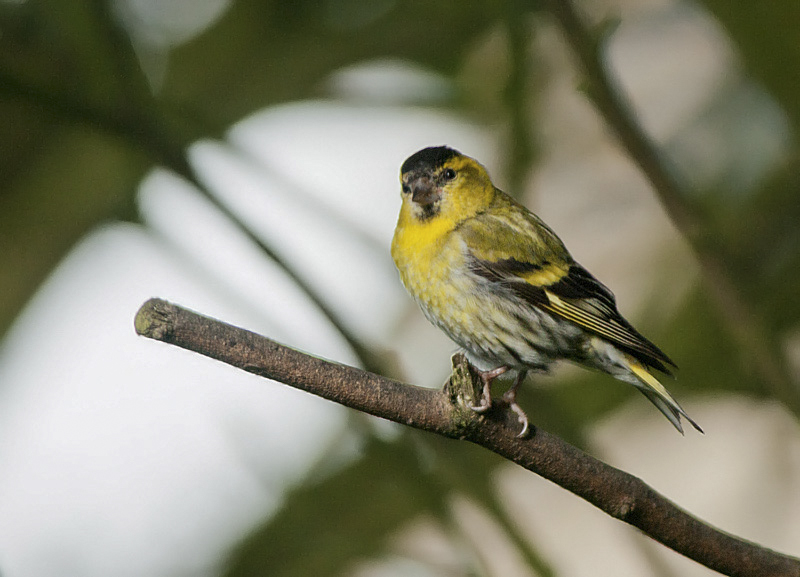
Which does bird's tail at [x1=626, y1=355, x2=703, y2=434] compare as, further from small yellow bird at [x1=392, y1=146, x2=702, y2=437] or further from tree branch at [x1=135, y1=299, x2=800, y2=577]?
tree branch at [x1=135, y1=299, x2=800, y2=577]

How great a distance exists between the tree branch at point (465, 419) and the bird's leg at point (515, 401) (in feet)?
0.06

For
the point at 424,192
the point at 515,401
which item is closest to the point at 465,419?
A: the point at 515,401

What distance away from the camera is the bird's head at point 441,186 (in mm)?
2361

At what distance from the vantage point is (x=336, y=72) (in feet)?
9.46

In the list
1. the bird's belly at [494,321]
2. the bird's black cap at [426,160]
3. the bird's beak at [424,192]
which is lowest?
the bird's belly at [494,321]

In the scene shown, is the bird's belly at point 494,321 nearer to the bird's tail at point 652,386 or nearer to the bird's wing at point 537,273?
the bird's wing at point 537,273

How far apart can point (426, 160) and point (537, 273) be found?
1.35 ft

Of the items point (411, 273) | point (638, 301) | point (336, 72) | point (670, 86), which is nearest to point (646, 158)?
point (411, 273)

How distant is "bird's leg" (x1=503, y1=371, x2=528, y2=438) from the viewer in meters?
1.63

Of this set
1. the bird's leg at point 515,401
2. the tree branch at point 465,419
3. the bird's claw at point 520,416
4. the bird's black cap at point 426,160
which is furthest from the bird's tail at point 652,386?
the bird's black cap at point 426,160

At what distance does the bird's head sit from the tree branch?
0.83 metres

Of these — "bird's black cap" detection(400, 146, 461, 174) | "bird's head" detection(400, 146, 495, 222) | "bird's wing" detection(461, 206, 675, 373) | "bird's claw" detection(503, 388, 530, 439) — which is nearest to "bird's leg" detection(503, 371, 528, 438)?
"bird's claw" detection(503, 388, 530, 439)

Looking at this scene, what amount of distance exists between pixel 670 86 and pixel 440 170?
2.43 m

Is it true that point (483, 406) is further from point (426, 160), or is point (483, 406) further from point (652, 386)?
point (426, 160)
